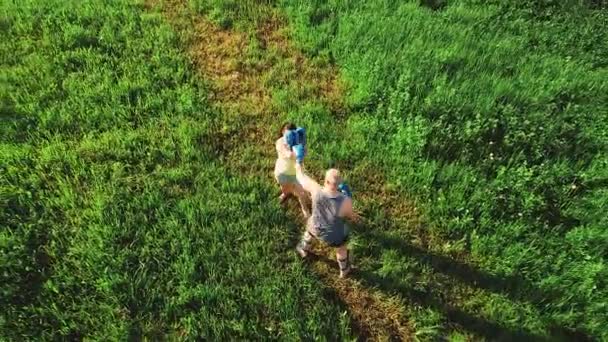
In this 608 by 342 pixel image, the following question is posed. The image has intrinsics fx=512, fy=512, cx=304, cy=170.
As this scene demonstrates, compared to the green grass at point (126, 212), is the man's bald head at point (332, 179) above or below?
above

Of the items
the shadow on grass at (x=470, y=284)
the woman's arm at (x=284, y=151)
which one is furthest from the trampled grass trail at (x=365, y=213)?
the woman's arm at (x=284, y=151)

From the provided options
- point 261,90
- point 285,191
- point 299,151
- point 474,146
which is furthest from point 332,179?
point 261,90

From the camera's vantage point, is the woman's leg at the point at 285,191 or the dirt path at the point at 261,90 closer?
the dirt path at the point at 261,90

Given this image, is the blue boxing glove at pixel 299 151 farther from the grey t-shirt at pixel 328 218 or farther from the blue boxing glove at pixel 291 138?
the grey t-shirt at pixel 328 218

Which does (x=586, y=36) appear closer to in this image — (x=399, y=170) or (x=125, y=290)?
(x=399, y=170)

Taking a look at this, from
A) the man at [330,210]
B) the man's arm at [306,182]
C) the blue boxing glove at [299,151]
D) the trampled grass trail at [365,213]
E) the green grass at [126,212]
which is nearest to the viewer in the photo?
the man at [330,210]

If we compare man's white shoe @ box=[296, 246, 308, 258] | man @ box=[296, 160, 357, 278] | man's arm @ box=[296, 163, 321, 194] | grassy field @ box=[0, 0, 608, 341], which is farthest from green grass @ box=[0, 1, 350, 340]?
man's arm @ box=[296, 163, 321, 194]
